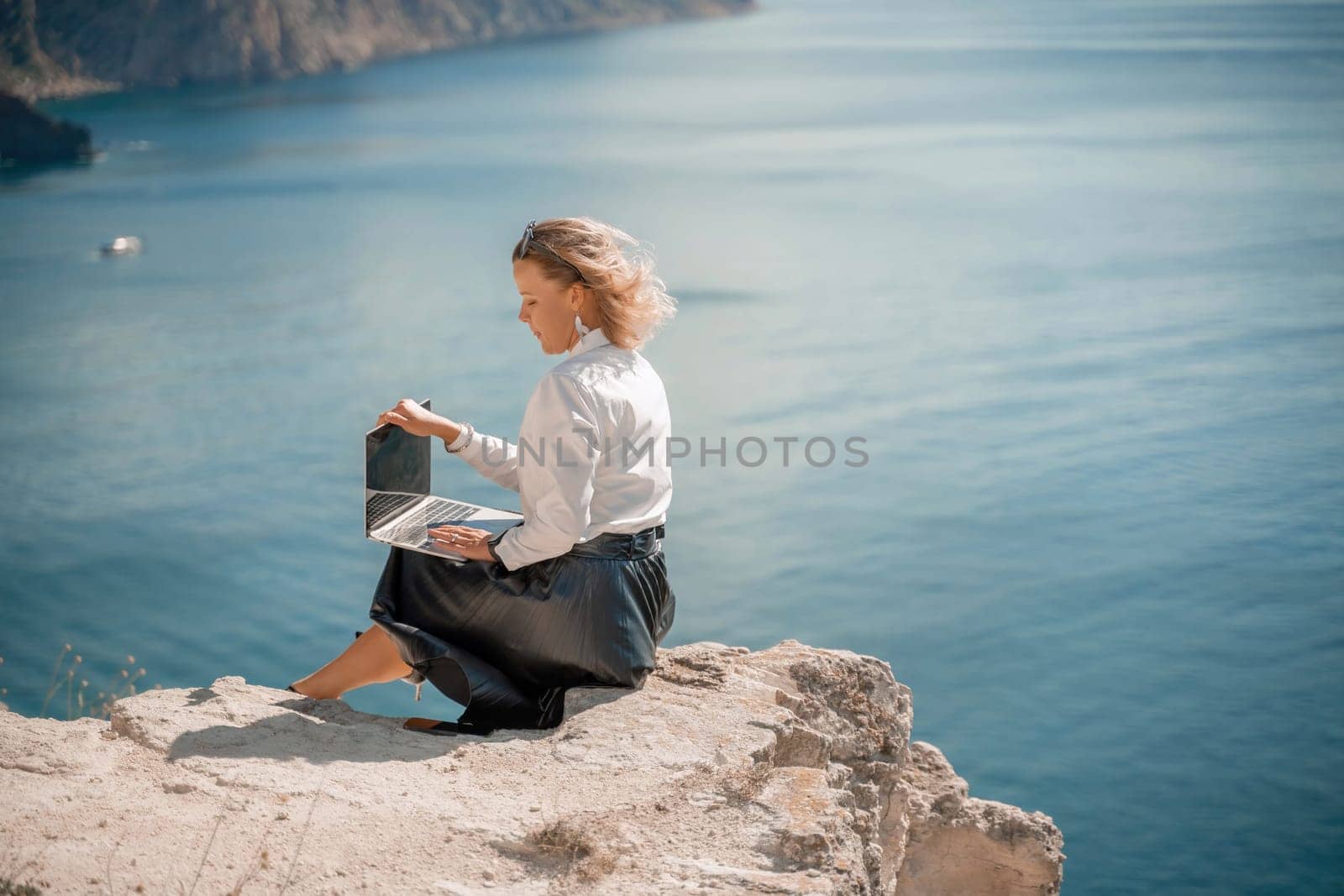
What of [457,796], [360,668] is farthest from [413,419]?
[457,796]

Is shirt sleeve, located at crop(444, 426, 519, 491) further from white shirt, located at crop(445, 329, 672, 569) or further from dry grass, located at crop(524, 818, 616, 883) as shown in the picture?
dry grass, located at crop(524, 818, 616, 883)

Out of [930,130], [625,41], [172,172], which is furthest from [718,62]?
[172,172]

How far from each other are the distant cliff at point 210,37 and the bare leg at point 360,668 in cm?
4185

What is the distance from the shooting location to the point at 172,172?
38.7 m

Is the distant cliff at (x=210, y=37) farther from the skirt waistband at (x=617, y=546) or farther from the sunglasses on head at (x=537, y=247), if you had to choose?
the skirt waistband at (x=617, y=546)

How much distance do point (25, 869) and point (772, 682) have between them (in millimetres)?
2241

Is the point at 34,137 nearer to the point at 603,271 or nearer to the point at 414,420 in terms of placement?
the point at 414,420

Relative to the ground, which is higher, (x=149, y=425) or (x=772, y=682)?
(x=772, y=682)

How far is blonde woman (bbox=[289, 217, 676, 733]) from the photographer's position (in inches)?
152

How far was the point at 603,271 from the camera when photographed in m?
3.90

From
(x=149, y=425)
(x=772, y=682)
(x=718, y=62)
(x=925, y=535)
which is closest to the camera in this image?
(x=772, y=682)

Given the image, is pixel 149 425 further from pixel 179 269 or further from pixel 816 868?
pixel 816 868

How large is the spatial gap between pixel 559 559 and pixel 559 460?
0.39 m

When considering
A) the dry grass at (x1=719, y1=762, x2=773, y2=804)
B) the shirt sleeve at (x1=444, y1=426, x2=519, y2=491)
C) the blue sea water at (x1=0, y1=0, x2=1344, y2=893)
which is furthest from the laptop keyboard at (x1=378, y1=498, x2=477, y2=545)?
the blue sea water at (x1=0, y1=0, x2=1344, y2=893)
